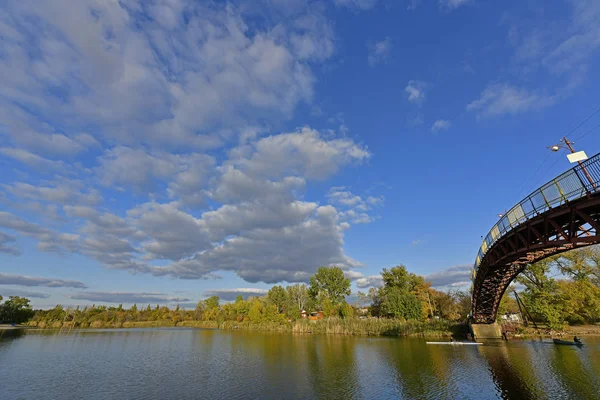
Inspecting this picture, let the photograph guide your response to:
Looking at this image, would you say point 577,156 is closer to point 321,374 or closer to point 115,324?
point 321,374

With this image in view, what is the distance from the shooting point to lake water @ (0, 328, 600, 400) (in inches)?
868

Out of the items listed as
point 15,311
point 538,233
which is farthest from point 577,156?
point 15,311

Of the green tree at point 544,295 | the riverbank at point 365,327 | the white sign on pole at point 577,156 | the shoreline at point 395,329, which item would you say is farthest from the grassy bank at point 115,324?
the white sign on pole at point 577,156

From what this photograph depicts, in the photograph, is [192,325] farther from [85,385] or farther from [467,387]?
[467,387]

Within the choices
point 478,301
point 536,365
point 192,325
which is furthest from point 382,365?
point 192,325

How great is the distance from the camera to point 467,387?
2291 centimetres

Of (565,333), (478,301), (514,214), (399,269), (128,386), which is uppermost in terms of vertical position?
(399,269)

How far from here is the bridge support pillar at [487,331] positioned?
160ft

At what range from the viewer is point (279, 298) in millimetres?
115500

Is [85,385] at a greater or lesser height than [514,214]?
lesser

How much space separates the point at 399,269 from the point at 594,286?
43.4 m

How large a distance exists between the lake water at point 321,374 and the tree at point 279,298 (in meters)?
74.3

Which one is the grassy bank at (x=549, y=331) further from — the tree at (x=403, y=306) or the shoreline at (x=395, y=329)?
the tree at (x=403, y=306)

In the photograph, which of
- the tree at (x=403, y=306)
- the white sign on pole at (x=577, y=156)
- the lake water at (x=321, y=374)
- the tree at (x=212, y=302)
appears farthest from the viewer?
the tree at (x=212, y=302)
